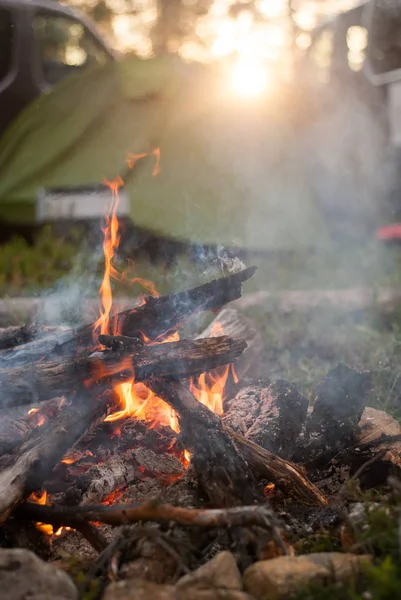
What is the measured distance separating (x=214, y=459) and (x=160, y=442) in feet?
1.85

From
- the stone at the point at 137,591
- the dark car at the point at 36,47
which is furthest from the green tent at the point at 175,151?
the stone at the point at 137,591

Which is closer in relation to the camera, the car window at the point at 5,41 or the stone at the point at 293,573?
the stone at the point at 293,573

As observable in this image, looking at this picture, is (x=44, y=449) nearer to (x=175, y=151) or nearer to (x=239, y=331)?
(x=239, y=331)

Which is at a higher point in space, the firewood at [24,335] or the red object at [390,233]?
the firewood at [24,335]

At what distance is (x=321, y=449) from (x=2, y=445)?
139cm

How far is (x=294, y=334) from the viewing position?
Answer: 5156 mm

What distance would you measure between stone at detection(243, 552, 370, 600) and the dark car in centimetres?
666

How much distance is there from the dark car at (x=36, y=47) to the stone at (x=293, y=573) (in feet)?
21.9

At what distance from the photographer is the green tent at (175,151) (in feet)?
23.8

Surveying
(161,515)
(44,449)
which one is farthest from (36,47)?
(161,515)

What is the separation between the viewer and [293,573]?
198 cm

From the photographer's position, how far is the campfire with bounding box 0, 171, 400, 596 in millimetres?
2275

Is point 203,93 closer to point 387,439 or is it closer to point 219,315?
point 219,315

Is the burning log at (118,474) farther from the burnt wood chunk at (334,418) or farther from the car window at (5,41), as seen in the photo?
the car window at (5,41)
